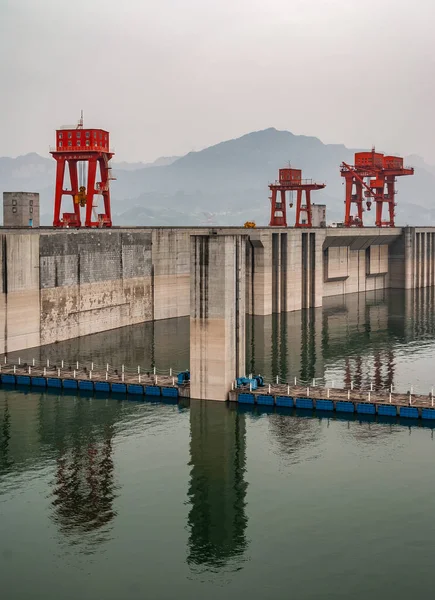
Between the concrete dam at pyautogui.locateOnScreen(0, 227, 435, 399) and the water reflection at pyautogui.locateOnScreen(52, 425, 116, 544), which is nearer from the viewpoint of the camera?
the water reflection at pyautogui.locateOnScreen(52, 425, 116, 544)

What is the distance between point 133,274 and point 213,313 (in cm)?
4807

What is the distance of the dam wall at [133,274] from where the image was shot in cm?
8856

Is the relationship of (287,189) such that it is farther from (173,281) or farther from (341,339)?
(341,339)

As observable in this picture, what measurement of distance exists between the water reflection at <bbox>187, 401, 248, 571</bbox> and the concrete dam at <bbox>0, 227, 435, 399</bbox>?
4.31m

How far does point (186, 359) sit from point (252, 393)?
21.3 metres

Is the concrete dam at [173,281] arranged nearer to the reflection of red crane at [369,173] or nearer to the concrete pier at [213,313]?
the concrete pier at [213,313]

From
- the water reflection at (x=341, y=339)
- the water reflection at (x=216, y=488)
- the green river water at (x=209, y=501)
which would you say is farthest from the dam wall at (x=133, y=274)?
the green river water at (x=209, y=501)

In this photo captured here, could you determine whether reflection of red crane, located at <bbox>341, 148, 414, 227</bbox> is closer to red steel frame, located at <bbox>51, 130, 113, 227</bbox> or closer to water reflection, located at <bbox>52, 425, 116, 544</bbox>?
red steel frame, located at <bbox>51, 130, 113, 227</bbox>

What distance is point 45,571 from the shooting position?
36812mm

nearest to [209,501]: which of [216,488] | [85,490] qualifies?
[216,488]

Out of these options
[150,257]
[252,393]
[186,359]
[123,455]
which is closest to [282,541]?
[123,455]

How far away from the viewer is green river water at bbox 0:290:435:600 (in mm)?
36094

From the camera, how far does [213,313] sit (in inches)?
2544

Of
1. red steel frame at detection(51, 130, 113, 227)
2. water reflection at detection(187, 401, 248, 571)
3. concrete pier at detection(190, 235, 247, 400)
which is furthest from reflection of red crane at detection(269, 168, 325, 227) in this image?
water reflection at detection(187, 401, 248, 571)
